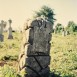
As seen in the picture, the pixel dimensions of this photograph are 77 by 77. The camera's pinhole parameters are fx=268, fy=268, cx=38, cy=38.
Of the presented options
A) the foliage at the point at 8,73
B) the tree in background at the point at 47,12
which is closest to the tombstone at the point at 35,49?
the foliage at the point at 8,73

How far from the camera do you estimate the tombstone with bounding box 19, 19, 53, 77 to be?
8851 millimetres

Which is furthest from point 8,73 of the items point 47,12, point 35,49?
point 47,12

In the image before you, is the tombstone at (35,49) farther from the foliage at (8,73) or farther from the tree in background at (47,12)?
the tree in background at (47,12)

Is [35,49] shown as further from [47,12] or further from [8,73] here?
[47,12]

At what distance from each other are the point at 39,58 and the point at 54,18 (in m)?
37.2

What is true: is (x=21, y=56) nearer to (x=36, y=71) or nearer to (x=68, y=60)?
(x=36, y=71)

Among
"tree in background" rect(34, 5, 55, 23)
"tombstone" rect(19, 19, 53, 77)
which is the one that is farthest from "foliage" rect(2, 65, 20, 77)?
"tree in background" rect(34, 5, 55, 23)

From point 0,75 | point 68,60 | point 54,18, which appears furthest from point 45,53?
point 54,18

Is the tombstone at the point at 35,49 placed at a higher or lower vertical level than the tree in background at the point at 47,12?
lower

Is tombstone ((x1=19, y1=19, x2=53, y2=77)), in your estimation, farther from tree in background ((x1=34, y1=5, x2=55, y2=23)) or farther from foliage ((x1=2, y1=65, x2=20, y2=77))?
tree in background ((x1=34, y1=5, x2=55, y2=23))

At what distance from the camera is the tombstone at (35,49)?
8.85m

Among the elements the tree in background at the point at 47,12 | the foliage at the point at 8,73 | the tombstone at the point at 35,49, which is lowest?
the foliage at the point at 8,73

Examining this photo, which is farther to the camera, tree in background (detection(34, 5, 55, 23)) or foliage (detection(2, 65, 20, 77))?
tree in background (detection(34, 5, 55, 23))

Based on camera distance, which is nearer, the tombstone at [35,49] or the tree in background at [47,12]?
the tombstone at [35,49]
